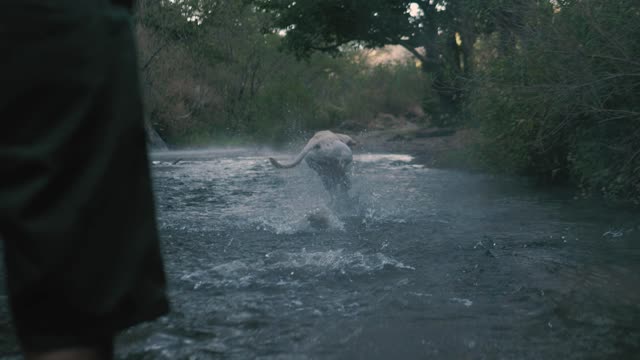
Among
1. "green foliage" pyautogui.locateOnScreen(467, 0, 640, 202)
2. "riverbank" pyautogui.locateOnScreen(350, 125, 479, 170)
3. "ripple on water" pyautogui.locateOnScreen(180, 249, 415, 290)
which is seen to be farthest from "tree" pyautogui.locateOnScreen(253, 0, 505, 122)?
"ripple on water" pyautogui.locateOnScreen(180, 249, 415, 290)

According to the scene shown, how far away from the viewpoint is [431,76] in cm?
2033

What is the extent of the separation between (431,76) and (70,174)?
65.0ft

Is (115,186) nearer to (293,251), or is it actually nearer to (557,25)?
(293,251)

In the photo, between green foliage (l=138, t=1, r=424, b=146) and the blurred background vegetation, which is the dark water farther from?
green foliage (l=138, t=1, r=424, b=146)

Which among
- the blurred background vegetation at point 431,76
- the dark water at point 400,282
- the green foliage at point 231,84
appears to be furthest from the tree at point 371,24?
the dark water at point 400,282

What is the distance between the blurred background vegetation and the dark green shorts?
249 inches

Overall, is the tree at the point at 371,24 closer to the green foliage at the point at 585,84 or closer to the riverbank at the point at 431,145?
the riverbank at the point at 431,145

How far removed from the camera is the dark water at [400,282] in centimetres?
384

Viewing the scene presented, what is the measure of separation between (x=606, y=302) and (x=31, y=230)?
4297 mm

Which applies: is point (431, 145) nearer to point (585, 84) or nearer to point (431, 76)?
point (431, 76)

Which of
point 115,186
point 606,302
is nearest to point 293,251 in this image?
point 606,302

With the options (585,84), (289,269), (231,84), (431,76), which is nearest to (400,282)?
(289,269)

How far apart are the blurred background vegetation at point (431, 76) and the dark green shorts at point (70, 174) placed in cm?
632

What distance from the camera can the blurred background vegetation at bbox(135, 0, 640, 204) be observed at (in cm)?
751
